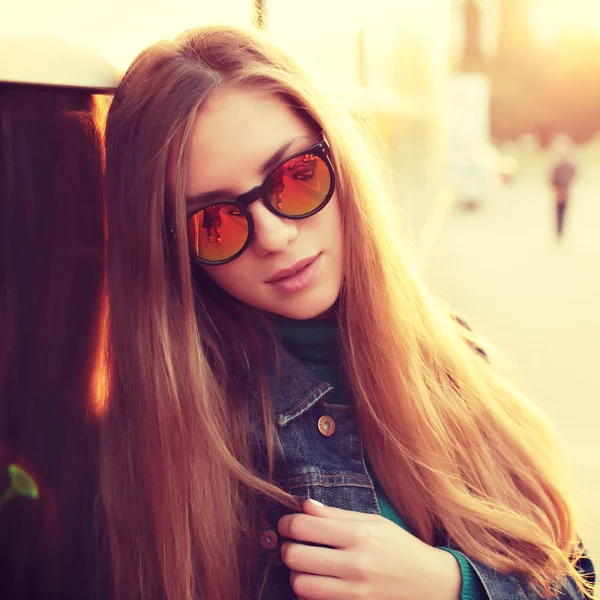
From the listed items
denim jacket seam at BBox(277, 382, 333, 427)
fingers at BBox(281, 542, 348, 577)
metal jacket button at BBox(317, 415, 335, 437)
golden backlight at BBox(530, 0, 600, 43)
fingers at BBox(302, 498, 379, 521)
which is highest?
golden backlight at BBox(530, 0, 600, 43)

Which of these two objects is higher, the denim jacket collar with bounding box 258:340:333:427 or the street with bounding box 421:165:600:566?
the denim jacket collar with bounding box 258:340:333:427

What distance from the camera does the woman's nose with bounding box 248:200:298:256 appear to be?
4.11ft

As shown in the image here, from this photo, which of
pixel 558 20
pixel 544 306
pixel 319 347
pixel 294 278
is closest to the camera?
pixel 294 278

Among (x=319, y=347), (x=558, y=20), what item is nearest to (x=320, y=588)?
(x=319, y=347)

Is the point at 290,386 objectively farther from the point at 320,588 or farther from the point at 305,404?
the point at 320,588

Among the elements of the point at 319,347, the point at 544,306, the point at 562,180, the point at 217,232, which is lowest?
the point at 544,306

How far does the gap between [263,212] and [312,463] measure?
0.51 m

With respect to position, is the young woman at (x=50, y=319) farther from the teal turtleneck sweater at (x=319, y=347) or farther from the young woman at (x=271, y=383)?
the teal turtleneck sweater at (x=319, y=347)

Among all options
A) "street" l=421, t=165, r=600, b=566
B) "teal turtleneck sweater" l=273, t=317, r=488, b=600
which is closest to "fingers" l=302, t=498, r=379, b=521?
"teal turtleneck sweater" l=273, t=317, r=488, b=600

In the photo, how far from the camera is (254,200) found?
4.08 feet

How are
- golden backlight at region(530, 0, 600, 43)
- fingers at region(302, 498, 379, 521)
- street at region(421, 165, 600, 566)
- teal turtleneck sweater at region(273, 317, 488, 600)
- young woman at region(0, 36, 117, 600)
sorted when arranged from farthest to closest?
golden backlight at region(530, 0, 600, 43) → street at region(421, 165, 600, 566) → teal turtleneck sweater at region(273, 317, 488, 600) → fingers at region(302, 498, 379, 521) → young woman at region(0, 36, 117, 600)

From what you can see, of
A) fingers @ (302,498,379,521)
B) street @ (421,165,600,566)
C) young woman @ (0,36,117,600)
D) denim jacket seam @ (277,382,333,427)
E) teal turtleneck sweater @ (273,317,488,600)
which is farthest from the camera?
street @ (421,165,600,566)

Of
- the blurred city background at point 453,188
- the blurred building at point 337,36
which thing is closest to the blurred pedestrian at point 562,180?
the blurred city background at point 453,188

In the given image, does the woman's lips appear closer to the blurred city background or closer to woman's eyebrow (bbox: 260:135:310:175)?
woman's eyebrow (bbox: 260:135:310:175)
